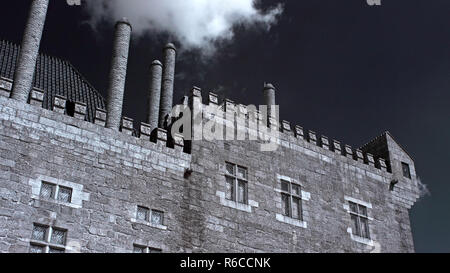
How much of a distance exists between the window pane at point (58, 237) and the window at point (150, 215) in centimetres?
221

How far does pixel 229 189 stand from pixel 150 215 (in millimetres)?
3103

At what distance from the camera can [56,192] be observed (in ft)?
55.8

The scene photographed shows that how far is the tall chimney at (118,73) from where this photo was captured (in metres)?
19.4

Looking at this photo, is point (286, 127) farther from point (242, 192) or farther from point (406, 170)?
point (406, 170)

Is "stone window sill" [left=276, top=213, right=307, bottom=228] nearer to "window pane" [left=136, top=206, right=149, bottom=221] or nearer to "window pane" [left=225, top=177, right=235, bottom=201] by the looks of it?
"window pane" [left=225, top=177, right=235, bottom=201]

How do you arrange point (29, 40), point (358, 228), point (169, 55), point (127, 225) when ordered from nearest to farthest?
point (127, 225)
point (29, 40)
point (358, 228)
point (169, 55)

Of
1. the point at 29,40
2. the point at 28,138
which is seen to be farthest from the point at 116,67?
the point at 28,138

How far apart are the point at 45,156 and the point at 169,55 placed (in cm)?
872

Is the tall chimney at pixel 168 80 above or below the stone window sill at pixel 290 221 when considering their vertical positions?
above

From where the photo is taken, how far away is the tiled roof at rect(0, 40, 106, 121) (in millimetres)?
23516

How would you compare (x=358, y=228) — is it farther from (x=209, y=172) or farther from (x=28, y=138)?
(x=28, y=138)

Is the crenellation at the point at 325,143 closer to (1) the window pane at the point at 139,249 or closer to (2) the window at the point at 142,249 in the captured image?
(2) the window at the point at 142,249

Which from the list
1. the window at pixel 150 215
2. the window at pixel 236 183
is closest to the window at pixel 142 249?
the window at pixel 150 215

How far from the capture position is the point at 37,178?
16.8 meters
